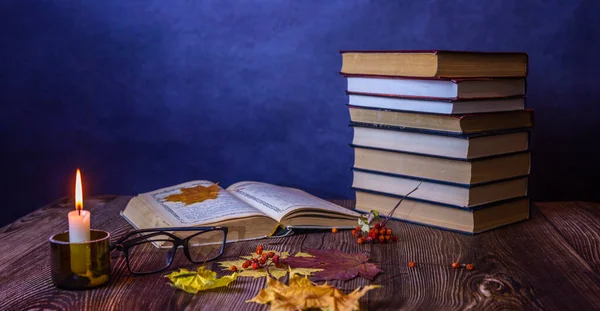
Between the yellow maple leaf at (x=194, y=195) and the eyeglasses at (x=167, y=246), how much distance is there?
0.16m

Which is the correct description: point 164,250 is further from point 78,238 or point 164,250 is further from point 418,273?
point 418,273

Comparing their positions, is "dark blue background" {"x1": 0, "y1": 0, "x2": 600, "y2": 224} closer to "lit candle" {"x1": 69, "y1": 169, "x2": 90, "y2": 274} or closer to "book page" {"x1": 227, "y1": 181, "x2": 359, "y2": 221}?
"book page" {"x1": 227, "y1": 181, "x2": 359, "y2": 221}

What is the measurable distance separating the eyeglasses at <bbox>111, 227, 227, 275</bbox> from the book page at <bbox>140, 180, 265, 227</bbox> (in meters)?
0.03

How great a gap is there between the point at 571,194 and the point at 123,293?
129cm

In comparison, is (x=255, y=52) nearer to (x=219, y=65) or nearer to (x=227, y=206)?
(x=219, y=65)

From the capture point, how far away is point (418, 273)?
3.45 feet

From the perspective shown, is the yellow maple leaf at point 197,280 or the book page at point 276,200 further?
the book page at point 276,200

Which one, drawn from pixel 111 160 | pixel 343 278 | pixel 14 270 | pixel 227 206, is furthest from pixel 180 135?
pixel 343 278

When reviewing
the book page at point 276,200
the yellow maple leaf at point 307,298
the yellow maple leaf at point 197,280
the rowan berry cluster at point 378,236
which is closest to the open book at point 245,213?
the book page at point 276,200

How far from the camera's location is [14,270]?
106cm

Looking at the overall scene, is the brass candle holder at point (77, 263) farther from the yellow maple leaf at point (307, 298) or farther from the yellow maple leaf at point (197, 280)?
the yellow maple leaf at point (307, 298)

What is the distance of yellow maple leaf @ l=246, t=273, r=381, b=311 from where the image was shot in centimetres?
86

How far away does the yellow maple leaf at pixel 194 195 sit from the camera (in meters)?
1.38

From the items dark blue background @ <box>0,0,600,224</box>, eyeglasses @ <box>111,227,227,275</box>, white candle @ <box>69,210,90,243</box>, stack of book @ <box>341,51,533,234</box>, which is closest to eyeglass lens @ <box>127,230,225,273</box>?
eyeglasses @ <box>111,227,227,275</box>
